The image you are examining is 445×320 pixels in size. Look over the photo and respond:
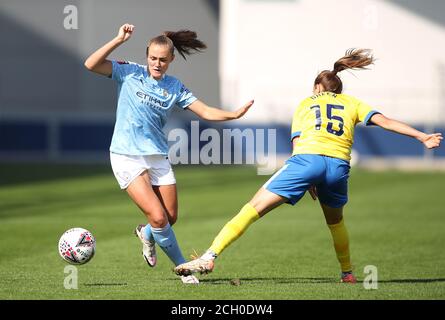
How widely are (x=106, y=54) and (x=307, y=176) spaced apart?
214 centimetres

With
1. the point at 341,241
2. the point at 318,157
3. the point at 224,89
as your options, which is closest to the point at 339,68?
the point at 318,157

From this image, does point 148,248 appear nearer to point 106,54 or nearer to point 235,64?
point 106,54

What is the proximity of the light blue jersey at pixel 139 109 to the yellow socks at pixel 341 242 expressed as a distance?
186 cm

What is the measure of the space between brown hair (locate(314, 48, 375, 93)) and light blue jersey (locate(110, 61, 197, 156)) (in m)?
1.45

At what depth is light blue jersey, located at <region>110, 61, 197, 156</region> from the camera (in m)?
9.16

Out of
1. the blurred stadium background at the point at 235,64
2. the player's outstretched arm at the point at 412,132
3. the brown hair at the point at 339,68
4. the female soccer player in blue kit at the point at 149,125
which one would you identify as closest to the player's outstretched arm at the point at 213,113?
the female soccer player in blue kit at the point at 149,125

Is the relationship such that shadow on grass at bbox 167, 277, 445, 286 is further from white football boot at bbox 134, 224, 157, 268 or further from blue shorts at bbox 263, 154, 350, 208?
blue shorts at bbox 263, 154, 350, 208

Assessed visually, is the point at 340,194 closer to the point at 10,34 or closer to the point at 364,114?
the point at 364,114

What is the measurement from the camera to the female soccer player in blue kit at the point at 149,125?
29.8ft

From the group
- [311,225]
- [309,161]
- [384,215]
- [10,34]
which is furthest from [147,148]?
[10,34]

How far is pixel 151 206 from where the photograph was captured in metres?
9.06

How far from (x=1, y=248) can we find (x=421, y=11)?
23.8m

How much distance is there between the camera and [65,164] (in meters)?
30.4

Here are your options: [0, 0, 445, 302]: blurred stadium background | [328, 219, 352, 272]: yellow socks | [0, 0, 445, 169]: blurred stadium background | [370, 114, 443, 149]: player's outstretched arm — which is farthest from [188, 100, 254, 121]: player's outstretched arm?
[0, 0, 445, 169]: blurred stadium background
